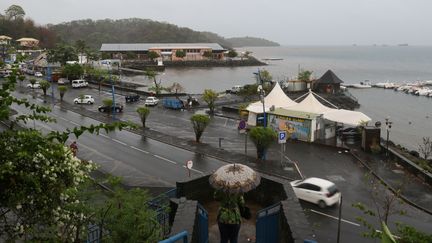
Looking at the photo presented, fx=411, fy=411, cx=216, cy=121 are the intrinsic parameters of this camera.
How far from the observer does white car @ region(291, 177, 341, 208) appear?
55.1ft

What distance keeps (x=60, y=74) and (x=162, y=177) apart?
160 ft

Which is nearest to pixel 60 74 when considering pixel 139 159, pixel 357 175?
pixel 139 159

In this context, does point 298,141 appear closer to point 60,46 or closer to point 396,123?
point 396,123

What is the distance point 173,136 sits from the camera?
97.3 ft

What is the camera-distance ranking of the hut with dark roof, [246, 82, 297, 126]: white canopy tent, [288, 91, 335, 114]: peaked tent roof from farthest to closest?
1. the hut with dark roof
2. [246, 82, 297, 126]: white canopy tent
3. [288, 91, 335, 114]: peaked tent roof

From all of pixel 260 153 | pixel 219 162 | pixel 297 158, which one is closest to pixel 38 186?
pixel 219 162

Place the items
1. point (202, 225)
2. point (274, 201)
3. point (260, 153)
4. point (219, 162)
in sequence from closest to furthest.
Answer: point (202, 225)
point (274, 201)
point (219, 162)
point (260, 153)

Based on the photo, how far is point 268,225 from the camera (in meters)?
9.01

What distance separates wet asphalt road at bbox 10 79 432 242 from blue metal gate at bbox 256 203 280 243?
18.5 ft

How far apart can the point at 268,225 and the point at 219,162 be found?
48.0ft

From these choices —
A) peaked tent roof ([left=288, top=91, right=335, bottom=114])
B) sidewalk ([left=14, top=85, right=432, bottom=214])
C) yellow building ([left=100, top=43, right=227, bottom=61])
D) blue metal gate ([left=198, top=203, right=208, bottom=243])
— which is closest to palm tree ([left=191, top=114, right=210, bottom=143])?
sidewalk ([left=14, top=85, right=432, bottom=214])

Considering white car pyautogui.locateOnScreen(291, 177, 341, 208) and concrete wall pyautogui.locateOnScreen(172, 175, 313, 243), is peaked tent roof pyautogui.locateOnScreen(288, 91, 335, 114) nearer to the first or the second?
white car pyautogui.locateOnScreen(291, 177, 341, 208)

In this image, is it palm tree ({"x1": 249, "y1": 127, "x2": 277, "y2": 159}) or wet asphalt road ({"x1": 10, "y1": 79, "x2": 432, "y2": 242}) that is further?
palm tree ({"x1": 249, "y1": 127, "x2": 277, "y2": 159})

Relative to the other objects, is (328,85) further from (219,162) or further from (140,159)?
(140,159)
